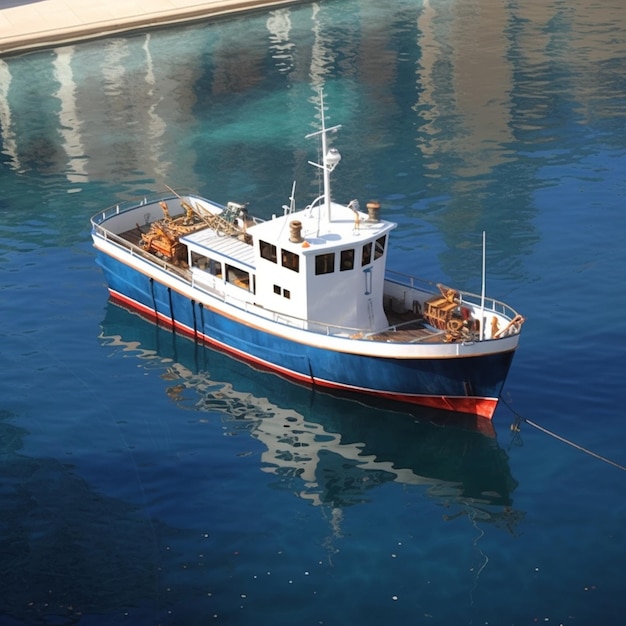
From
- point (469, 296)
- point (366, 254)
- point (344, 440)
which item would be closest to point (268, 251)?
point (366, 254)

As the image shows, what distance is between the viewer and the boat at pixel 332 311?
116ft

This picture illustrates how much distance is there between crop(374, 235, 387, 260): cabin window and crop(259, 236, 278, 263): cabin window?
3.45 meters

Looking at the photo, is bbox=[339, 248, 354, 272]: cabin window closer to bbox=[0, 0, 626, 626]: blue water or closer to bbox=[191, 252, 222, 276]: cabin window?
bbox=[0, 0, 626, 626]: blue water

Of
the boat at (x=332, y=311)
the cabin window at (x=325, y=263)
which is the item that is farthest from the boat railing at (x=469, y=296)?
the cabin window at (x=325, y=263)

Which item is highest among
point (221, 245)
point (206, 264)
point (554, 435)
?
point (221, 245)

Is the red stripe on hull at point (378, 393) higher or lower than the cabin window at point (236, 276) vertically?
lower

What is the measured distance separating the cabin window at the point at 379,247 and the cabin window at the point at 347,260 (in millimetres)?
1101

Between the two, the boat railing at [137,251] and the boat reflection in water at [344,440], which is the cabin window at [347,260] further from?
the boat railing at [137,251]

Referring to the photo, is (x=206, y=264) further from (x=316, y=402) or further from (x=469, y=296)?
(x=469, y=296)

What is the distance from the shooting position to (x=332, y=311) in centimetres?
3775

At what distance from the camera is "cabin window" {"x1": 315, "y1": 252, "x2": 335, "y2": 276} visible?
36.6m

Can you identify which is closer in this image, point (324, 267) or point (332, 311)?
point (324, 267)

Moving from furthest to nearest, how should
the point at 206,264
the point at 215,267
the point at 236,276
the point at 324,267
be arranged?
the point at 206,264, the point at 215,267, the point at 236,276, the point at 324,267

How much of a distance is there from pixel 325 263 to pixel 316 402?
4812 millimetres
